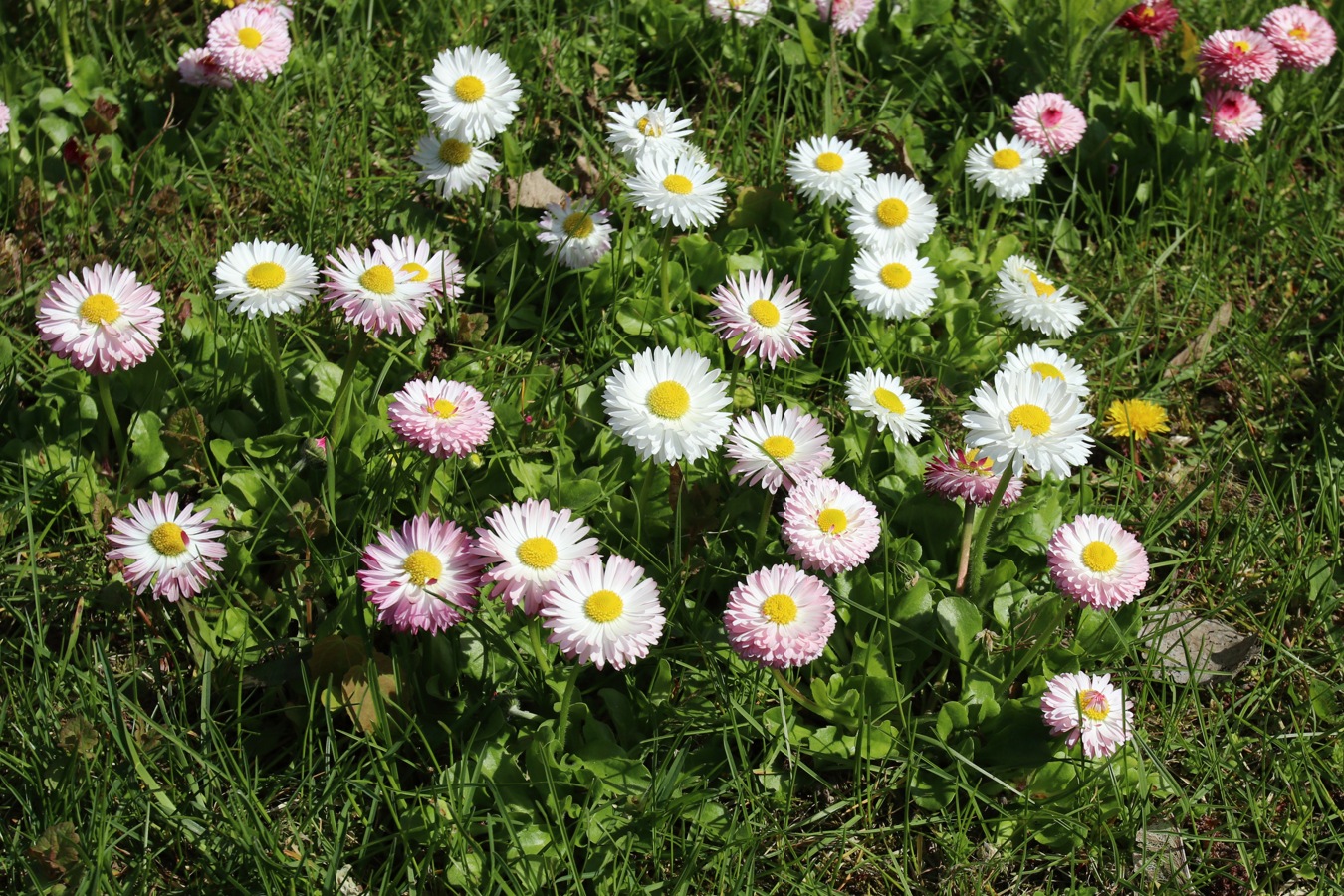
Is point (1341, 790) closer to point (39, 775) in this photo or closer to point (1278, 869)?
point (1278, 869)

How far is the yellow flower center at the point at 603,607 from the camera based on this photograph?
1.86m

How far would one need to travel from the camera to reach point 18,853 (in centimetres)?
180

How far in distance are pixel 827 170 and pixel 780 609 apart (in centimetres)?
133

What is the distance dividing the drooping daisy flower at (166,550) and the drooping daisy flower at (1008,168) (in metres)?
2.01

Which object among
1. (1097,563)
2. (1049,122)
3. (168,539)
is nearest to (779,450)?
(1097,563)

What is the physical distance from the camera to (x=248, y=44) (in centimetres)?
294

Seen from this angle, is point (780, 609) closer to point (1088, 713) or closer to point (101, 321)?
point (1088, 713)

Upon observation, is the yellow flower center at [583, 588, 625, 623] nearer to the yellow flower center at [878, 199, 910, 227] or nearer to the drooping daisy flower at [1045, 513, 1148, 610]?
the drooping daisy flower at [1045, 513, 1148, 610]

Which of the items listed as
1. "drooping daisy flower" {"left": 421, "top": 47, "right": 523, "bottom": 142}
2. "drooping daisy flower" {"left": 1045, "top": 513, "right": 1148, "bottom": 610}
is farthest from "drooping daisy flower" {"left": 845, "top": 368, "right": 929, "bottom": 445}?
"drooping daisy flower" {"left": 421, "top": 47, "right": 523, "bottom": 142}

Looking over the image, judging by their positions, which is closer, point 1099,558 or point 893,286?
point 1099,558

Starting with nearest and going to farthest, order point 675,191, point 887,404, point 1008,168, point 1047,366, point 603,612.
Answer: point 603,612
point 887,404
point 1047,366
point 675,191
point 1008,168

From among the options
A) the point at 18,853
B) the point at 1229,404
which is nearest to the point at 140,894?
the point at 18,853

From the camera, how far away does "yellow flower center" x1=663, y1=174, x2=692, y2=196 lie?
8.48 ft

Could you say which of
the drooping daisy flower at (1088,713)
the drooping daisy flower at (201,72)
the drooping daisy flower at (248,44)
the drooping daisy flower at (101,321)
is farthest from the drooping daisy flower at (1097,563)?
the drooping daisy flower at (201,72)
